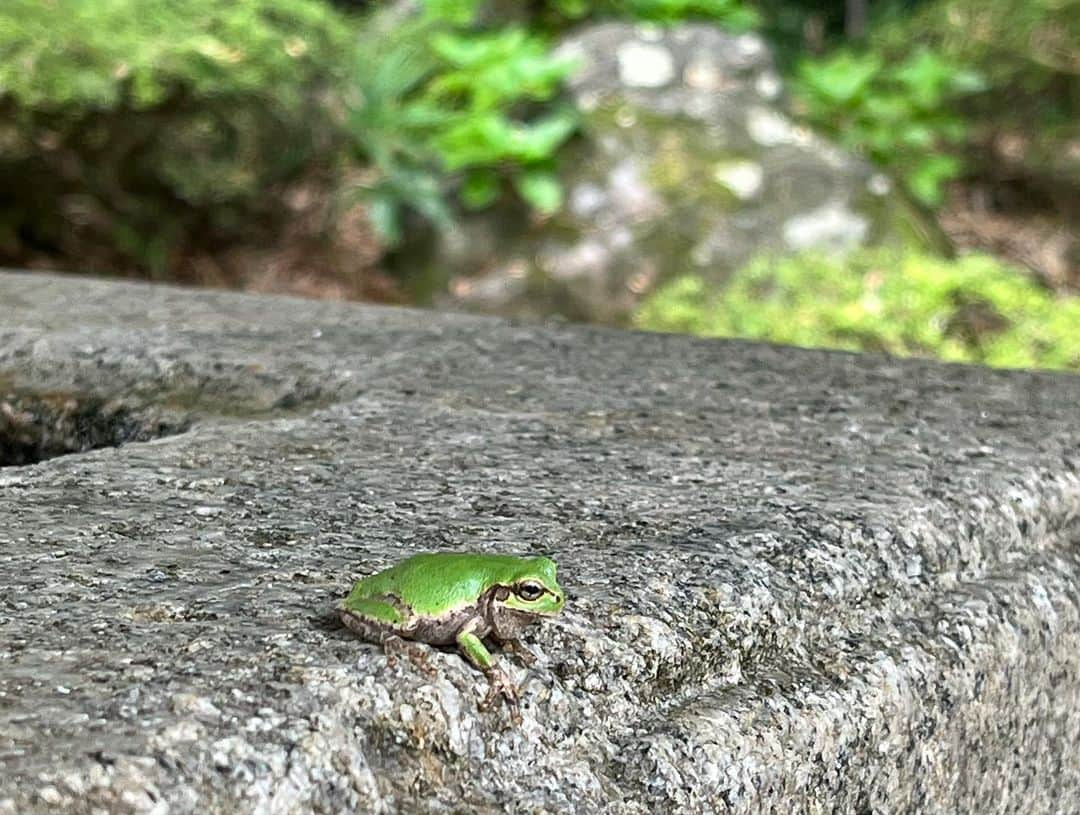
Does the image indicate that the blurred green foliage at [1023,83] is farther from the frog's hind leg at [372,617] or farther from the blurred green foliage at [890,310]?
the frog's hind leg at [372,617]

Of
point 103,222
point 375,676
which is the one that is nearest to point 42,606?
point 375,676

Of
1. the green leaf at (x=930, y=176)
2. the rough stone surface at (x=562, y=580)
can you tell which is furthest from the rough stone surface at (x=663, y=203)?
the rough stone surface at (x=562, y=580)

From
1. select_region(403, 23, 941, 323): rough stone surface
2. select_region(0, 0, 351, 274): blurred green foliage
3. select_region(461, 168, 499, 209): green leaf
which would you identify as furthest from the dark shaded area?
select_region(461, 168, 499, 209): green leaf

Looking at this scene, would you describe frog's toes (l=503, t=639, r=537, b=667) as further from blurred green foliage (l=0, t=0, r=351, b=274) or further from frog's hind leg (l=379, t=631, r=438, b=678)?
blurred green foliage (l=0, t=0, r=351, b=274)

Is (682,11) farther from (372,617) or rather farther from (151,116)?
(372,617)

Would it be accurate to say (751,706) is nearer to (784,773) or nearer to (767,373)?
(784,773)

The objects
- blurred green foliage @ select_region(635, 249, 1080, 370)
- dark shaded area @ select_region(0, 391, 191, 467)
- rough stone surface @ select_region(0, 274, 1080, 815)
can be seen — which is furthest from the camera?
blurred green foliage @ select_region(635, 249, 1080, 370)
